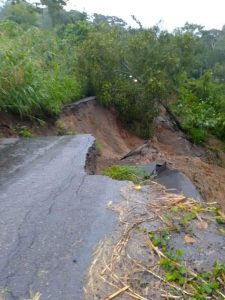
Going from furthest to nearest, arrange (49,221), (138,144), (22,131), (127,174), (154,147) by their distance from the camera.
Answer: (138,144) < (154,147) < (22,131) < (127,174) < (49,221)

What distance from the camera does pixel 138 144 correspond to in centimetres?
1427

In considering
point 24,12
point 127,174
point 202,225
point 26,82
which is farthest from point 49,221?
point 24,12

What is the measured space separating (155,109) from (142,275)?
12319 mm

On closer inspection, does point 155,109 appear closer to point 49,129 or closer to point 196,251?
point 49,129

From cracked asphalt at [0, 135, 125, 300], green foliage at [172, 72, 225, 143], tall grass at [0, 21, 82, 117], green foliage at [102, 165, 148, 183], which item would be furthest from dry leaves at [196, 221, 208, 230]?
green foliage at [172, 72, 225, 143]

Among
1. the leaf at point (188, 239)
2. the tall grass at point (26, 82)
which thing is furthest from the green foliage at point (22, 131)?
the leaf at point (188, 239)

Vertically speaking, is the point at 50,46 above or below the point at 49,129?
above

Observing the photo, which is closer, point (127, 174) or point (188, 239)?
point (188, 239)

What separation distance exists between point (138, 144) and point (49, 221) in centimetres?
1072

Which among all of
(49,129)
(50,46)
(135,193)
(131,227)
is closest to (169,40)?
(50,46)

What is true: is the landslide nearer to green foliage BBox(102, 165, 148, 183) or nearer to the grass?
green foliage BBox(102, 165, 148, 183)

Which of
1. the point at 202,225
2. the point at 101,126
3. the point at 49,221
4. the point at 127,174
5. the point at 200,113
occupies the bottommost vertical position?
the point at 200,113

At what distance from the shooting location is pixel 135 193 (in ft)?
14.6

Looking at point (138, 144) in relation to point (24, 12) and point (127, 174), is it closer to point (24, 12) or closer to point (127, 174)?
point (127, 174)
